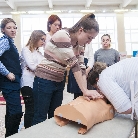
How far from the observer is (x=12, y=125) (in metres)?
1.58

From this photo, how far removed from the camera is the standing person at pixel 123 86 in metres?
1.10

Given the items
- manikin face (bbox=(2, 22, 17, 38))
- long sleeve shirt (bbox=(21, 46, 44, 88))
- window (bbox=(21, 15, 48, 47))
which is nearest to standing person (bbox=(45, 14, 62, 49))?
long sleeve shirt (bbox=(21, 46, 44, 88))

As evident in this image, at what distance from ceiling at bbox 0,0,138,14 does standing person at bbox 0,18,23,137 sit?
23.5 feet

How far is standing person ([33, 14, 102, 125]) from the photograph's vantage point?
123 cm

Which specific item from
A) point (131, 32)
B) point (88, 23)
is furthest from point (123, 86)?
point (131, 32)

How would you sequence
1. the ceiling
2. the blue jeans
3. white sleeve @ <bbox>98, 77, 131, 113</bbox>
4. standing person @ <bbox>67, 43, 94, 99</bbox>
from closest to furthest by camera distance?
white sleeve @ <bbox>98, 77, 131, 113</bbox>
the blue jeans
standing person @ <bbox>67, 43, 94, 99</bbox>
the ceiling

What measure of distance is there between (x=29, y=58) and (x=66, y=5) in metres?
7.35

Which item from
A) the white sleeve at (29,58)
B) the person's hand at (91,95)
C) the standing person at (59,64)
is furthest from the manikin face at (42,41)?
the person's hand at (91,95)

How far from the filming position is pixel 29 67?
1924 millimetres

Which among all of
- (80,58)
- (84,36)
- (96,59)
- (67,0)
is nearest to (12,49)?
(80,58)

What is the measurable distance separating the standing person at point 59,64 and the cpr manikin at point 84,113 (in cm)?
8

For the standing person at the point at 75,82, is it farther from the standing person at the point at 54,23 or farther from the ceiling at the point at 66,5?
the ceiling at the point at 66,5

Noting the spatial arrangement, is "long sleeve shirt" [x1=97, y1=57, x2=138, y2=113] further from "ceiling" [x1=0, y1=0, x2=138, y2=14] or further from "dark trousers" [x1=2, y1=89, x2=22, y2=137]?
"ceiling" [x1=0, y1=0, x2=138, y2=14]

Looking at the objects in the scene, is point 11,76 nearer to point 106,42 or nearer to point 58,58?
point 58,58
